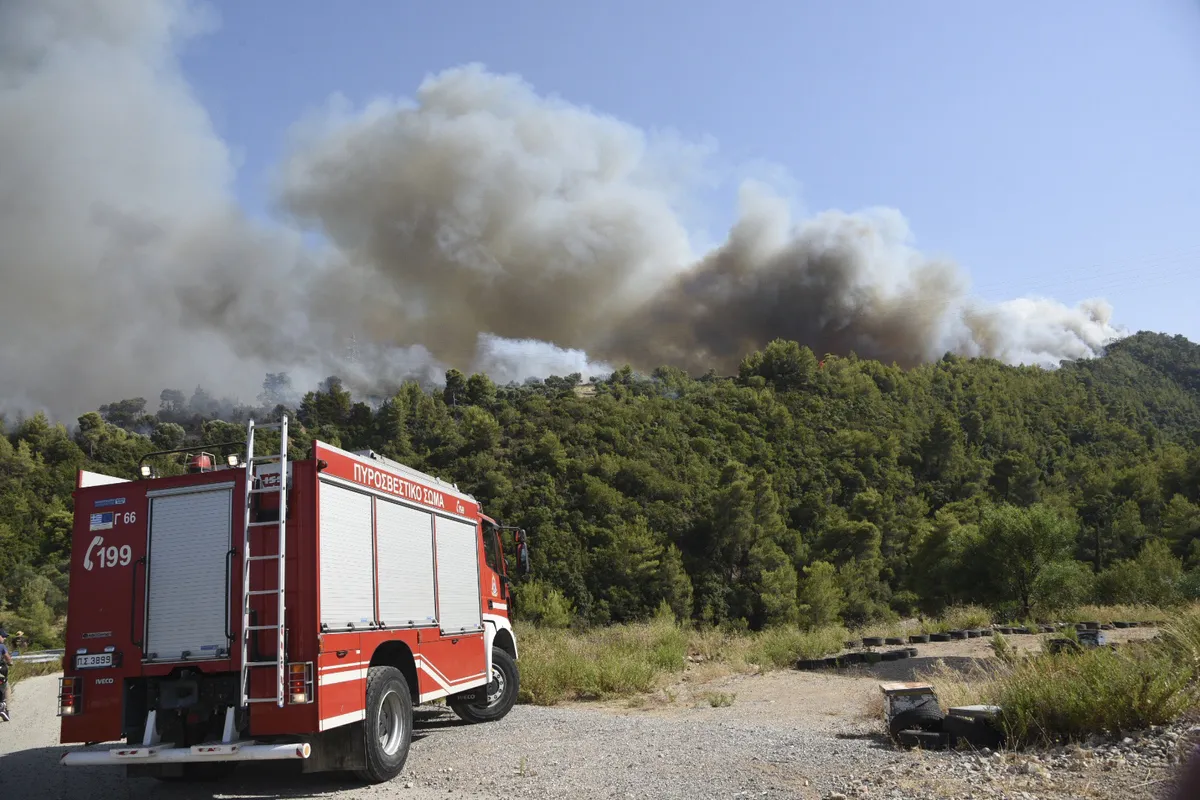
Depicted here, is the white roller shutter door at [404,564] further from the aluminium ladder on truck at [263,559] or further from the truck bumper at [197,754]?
the truck bumper at [197,754]

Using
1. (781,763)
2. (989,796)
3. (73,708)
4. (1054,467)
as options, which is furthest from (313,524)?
(1054,467)

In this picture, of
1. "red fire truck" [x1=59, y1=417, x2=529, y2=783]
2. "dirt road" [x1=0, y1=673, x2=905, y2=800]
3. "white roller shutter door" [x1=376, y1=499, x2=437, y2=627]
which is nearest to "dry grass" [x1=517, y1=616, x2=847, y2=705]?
"dirt road" [x1=0, y1=673, x2=905, y2=800]

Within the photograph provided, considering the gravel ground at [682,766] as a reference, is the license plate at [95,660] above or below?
above

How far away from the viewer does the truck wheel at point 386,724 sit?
24.8 ft

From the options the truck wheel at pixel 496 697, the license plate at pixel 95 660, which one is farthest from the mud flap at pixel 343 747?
the truck wheel at pixel 496 697

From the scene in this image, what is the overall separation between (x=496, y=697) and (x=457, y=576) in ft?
7.64

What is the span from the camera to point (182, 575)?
24.3 feet

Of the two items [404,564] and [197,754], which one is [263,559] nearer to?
[197,754]

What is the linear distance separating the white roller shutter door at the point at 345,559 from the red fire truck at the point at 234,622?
0.02 m

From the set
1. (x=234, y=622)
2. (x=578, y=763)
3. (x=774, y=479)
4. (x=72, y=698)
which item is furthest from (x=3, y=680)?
(x=774, y=479)

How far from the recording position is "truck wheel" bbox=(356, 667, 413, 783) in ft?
24.8

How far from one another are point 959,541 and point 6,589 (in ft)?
155

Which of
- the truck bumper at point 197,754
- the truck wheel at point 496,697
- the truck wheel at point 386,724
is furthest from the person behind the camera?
the truck wheel at point 496,697

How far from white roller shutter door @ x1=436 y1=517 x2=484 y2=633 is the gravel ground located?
1.33 meters
